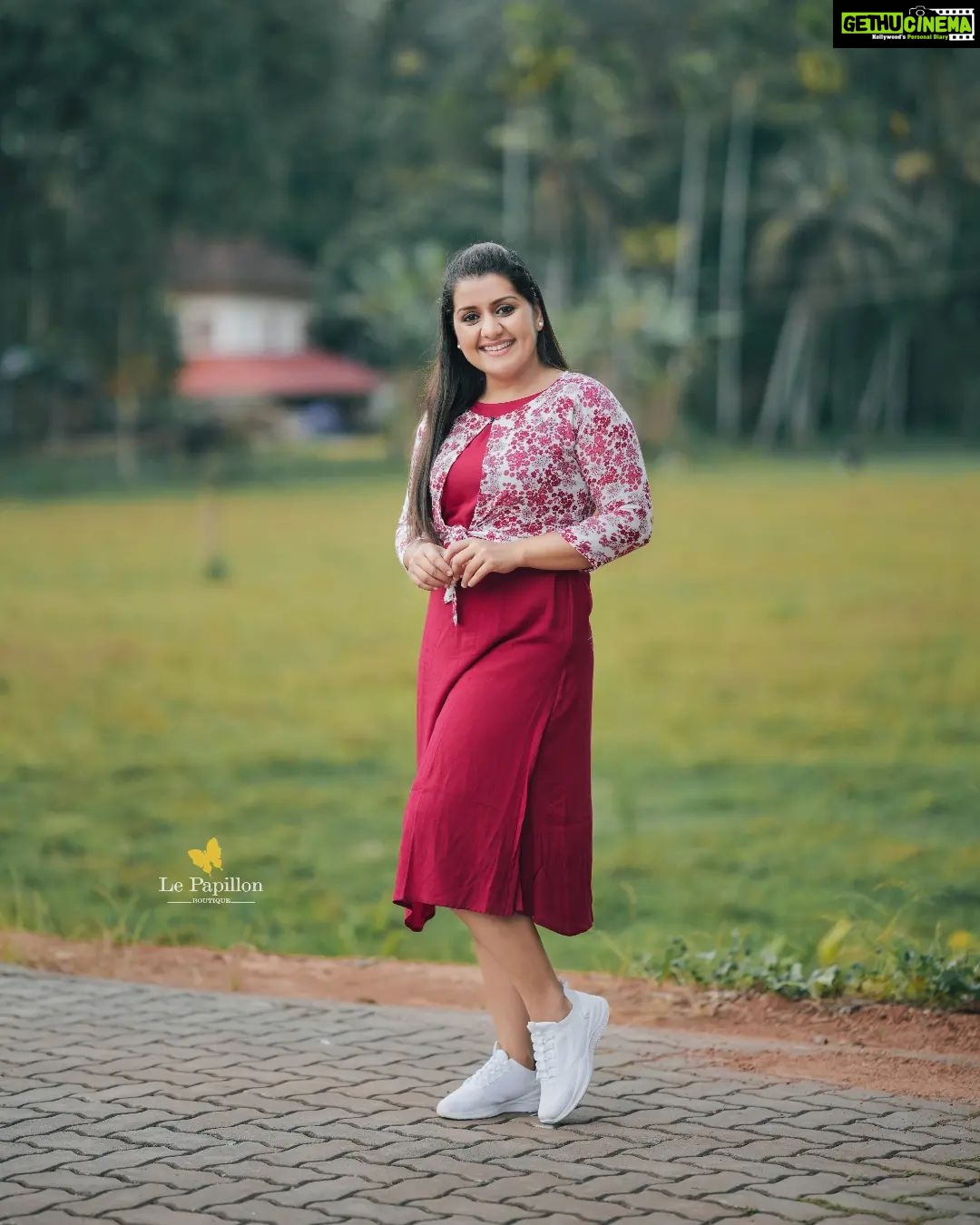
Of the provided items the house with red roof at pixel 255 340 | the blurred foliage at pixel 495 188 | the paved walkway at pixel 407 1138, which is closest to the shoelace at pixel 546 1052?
the paved walkway at pixel 407 1138

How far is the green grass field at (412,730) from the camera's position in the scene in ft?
25.0

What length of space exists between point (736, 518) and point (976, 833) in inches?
744

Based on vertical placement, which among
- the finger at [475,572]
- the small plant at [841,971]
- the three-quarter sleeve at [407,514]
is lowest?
the small plant at [841,971]

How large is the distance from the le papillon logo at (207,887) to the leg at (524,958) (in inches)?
146

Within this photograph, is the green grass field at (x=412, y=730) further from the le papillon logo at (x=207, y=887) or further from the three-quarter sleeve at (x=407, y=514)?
the three-quarter sleeve at (x=407, y=514)

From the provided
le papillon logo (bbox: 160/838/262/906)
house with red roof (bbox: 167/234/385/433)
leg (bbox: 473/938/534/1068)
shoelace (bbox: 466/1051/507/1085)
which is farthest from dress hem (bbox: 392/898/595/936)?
house with red roof (bbox: 167/234/385/433)

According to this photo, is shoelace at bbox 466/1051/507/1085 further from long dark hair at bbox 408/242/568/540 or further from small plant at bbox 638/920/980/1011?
small plant at bbox 638/920/980/1011

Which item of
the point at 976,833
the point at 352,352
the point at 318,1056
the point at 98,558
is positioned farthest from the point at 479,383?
the point at 352,352

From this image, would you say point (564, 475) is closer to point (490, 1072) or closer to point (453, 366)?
point (453, 366)

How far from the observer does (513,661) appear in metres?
3.68

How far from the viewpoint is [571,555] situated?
3633 millimetres

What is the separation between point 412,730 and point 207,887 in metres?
5.16

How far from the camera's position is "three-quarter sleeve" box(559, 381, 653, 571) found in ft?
11.9

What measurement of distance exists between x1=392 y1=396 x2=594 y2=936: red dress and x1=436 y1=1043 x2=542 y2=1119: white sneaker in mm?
321
